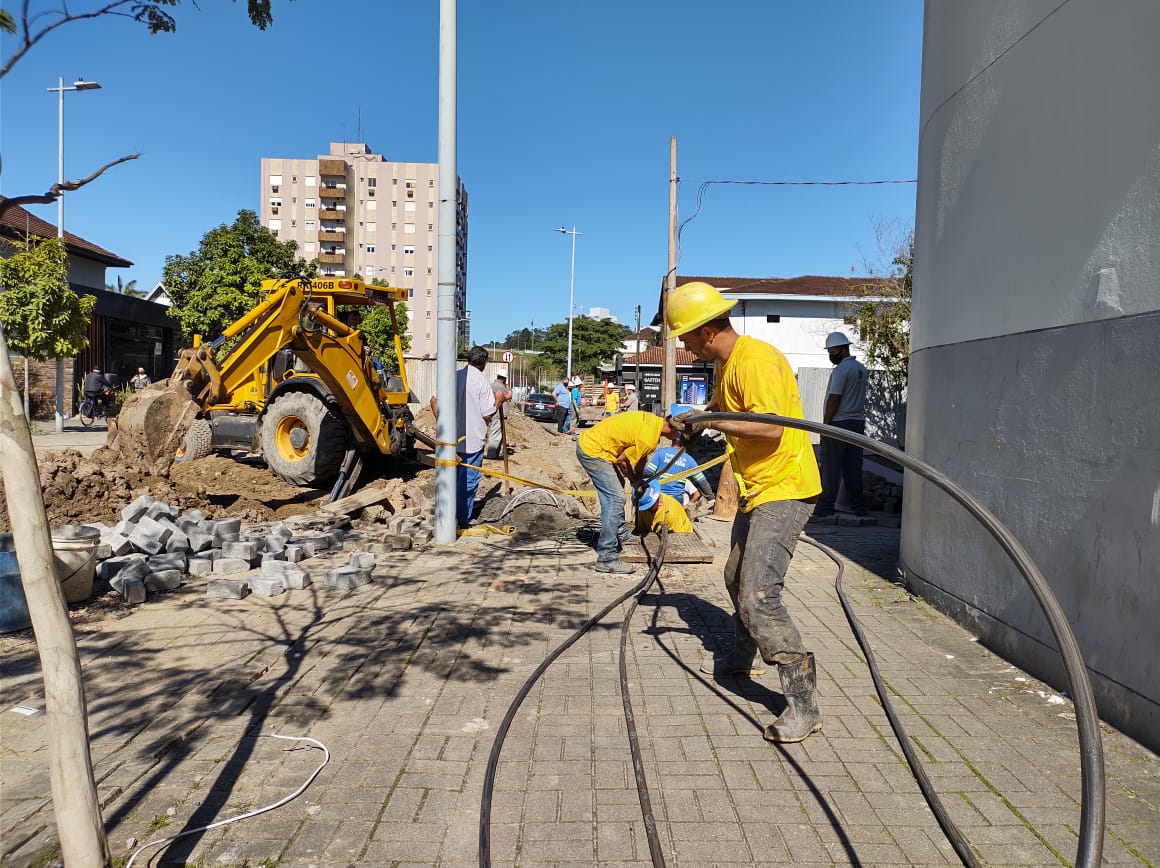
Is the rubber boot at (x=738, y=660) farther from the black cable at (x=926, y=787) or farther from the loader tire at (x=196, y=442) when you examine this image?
the loader tire at (x=196, y=442)

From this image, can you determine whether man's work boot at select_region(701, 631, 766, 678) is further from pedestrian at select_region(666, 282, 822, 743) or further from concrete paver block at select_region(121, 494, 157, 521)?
concrete paver block at select_region(121, 494, 157, 521)

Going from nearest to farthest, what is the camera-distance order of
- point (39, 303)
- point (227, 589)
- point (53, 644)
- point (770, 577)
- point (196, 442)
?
1. point (53, 644)
2. point (770, 577)
3. point (227, 589)
4. point (196, 442)
5. point (39, 303)

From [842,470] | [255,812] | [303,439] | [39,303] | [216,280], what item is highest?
[216,280]

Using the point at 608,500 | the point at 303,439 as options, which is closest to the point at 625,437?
the point at 608,500

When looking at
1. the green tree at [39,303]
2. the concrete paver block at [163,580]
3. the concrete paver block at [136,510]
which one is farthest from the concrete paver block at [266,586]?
the green tree at [39,303]

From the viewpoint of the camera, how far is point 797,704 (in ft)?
11.7

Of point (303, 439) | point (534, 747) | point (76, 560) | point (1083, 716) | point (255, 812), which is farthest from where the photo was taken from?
point (303, 439)

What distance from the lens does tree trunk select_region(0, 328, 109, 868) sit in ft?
6.77

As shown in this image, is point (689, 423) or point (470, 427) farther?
point (470, 427)

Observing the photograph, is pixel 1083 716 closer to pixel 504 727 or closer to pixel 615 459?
pixel 504 727

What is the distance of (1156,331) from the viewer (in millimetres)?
3426

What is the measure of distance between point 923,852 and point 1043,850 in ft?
1.35

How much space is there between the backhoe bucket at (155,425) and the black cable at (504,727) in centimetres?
808

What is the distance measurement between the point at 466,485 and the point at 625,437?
9.61 feet
